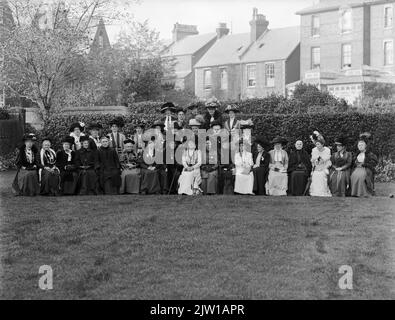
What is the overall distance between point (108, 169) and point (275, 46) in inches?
1070

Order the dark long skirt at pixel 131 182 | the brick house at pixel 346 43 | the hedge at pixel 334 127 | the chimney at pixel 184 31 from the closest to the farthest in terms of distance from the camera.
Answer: the dark long skirt at pixel 131 182 < the hedge at pixel 334 127 < the chimney at pixel 184 31 < the brick house at pixel 346 43

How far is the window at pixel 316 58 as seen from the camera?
40.9m

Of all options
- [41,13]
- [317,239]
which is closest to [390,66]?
[41,13]

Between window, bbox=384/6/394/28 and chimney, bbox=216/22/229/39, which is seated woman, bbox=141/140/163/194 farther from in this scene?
window, bbox=384/6/394/28

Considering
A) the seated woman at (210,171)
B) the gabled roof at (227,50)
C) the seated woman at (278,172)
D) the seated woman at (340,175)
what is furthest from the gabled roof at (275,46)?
the seated woman at (340,175)

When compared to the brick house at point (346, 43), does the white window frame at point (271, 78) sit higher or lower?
lower

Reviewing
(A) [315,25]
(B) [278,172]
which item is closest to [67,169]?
(B) [278,172]

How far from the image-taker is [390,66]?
1564 inches

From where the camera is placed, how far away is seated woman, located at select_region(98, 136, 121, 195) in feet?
46.9

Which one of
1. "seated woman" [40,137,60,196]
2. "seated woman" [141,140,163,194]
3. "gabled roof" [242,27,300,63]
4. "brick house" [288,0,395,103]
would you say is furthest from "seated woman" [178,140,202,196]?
"brick house" [288,0,395,103]

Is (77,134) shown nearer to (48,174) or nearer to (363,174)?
(48,174)

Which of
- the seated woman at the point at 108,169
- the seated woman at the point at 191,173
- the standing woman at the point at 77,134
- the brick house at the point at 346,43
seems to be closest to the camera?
the seated woman at the point at 191,173

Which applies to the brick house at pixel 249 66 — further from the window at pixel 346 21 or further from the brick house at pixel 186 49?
the window at pixel 346 21

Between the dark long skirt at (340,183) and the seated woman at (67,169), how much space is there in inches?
211
